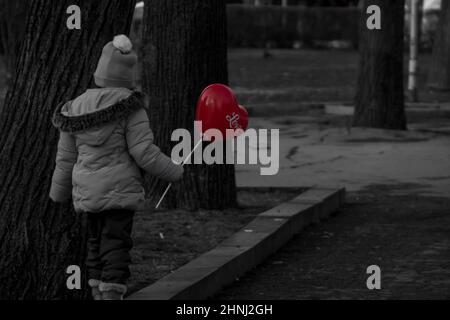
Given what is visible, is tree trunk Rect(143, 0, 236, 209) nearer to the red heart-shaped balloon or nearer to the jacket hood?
the red heart-shaped balloon

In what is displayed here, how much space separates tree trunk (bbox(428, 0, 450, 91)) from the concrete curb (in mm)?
14199

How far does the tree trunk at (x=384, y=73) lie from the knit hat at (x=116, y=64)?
36.0 feet

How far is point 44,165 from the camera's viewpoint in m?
6.72

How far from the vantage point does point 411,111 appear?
20.4 m

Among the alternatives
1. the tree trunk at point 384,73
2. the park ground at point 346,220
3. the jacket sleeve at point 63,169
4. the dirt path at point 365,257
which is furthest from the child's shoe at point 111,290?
the tree trunk at point 384,73

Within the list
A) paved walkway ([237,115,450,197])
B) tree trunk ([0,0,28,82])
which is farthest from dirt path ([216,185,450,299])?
tree trunk ([0,0,28,82])

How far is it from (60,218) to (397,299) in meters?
2.08

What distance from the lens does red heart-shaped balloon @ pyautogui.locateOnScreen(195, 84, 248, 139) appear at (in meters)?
7.96

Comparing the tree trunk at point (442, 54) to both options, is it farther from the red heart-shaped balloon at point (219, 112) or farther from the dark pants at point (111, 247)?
the dark pants at point (111, 247)

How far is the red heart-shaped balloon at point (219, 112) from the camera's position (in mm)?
7961

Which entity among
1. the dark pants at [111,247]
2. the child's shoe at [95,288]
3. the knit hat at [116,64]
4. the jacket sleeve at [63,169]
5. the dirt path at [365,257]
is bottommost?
the dirt path at [365,257]

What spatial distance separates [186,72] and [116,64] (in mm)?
3830

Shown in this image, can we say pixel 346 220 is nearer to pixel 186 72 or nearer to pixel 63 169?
pixel 186 72
